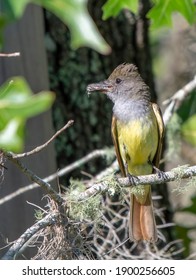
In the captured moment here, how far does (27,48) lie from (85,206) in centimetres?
126

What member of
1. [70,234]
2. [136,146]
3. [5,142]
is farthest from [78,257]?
[5,142]

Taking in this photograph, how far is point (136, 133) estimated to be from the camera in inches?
162

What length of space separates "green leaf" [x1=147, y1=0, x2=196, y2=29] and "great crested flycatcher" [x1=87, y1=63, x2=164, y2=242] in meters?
0.80

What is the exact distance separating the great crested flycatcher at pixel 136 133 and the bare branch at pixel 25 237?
1231mm

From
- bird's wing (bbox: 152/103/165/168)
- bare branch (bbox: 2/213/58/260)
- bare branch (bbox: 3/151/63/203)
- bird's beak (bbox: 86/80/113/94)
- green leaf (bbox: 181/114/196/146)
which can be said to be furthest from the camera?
green leaf (bbox: 181/114/196/146)

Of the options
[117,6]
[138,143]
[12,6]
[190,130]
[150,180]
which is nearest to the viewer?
[12,6]

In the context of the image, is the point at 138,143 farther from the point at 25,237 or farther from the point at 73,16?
the point at 73,16

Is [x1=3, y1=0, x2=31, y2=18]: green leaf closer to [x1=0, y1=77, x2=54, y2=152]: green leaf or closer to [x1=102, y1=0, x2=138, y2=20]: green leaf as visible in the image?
[x1=0, y1=77, x2=54, y2=152]: green leaf

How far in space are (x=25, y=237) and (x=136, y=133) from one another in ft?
5.80

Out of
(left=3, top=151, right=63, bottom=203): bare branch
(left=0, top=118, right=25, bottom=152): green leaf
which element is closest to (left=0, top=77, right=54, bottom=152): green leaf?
(left=0, top=118, right=25, bottom=152): green leaf

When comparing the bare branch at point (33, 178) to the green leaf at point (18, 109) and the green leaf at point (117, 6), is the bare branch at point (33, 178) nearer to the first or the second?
the green leaf at point (117, 6)

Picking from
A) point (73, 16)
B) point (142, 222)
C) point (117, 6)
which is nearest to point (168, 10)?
point (117, 6)

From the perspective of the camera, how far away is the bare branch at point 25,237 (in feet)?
7.75

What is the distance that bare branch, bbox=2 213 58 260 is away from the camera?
236 centimetres
